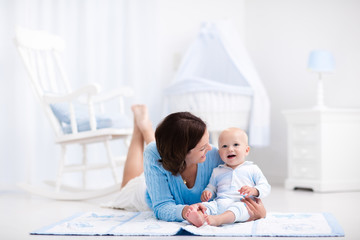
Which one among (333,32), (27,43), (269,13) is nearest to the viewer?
(27,43)

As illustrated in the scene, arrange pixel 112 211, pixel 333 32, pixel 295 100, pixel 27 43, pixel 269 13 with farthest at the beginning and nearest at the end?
1. pixel 269 13
2. pixel 295 100
3. pixel 333 32
4. pixel 27 43
5. pixel 112 211

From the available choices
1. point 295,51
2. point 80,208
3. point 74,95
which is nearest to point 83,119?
point 74,95

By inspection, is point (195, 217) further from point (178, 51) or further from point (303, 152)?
point (178, 51)

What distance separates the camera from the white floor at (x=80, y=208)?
1830 millimetres

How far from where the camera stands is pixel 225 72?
3.92 m

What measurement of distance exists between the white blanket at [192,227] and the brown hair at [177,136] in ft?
0.80

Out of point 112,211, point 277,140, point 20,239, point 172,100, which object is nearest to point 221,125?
point 172,100

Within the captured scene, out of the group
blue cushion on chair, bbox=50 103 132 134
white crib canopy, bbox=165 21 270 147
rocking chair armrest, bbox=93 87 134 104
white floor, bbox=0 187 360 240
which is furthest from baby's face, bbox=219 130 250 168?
white crib canopy, bbox=165 21 270 147

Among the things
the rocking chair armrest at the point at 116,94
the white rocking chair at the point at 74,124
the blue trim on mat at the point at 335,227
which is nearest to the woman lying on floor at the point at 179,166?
the blue trim on mat at the point at 335,227

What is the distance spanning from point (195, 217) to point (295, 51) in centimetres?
257

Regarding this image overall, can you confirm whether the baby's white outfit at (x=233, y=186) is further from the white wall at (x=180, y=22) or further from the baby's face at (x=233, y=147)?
the white wall at (x=180, y=22)

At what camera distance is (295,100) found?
3.88m

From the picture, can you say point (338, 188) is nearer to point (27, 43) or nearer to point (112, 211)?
point (112, 211)

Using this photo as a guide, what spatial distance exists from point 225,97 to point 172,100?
0.40 metres
